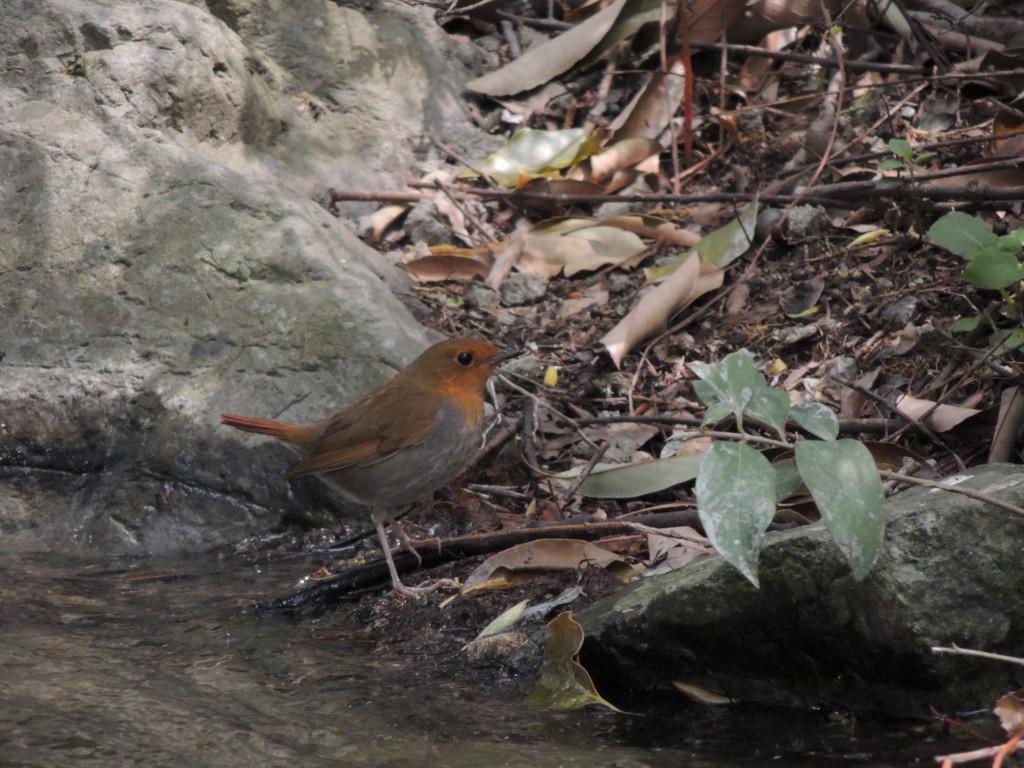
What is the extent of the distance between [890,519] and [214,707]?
1736 millimetres

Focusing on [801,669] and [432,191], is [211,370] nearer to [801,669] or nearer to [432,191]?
[432,191]

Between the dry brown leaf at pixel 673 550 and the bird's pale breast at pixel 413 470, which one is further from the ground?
the dry brown leaf at pixel 673 550

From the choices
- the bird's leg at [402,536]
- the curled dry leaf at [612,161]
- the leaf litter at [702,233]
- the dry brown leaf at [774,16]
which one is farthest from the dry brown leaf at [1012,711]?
the dry brown leaf at [774,16]

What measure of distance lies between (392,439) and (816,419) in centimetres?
236

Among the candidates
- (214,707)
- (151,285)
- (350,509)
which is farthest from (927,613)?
(151,285)

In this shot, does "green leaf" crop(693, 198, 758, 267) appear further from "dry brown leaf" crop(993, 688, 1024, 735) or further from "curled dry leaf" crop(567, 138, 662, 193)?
"dry brown leaf" crop(993, 688, 1024, 735)

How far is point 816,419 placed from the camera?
8.55 ft

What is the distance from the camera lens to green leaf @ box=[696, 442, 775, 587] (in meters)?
2.38

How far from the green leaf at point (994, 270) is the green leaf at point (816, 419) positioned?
64.8 inches

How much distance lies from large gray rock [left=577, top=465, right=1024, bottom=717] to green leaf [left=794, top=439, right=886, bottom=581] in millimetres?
304

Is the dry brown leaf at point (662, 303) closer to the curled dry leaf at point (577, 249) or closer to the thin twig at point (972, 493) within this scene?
the curled dry leaf at point (577, 249)

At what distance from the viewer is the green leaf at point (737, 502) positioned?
2.38m

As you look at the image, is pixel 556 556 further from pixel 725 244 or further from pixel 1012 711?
pixel 725 244

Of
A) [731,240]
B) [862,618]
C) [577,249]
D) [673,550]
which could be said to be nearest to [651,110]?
[577,249]
